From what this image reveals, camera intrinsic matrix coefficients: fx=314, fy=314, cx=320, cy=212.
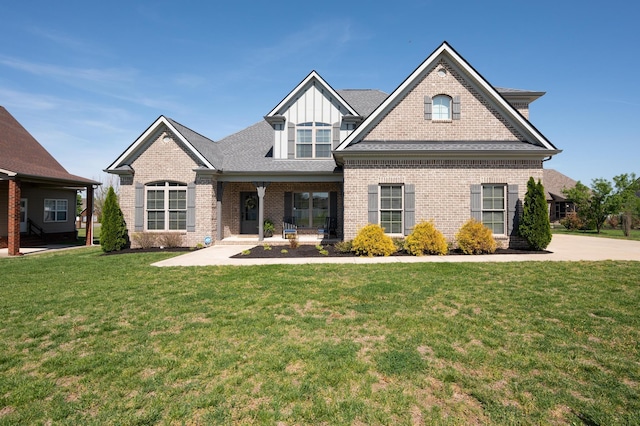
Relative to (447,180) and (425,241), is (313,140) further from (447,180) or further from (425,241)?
(425,241)

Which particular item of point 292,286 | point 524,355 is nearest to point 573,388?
point 524,355

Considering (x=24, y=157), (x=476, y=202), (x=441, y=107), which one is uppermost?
(x=441, y=107)

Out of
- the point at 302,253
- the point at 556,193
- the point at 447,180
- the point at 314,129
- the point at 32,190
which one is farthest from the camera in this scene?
the point at 556,193

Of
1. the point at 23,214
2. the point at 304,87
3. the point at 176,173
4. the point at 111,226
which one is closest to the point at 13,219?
the point at 111,226

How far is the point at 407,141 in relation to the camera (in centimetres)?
1327

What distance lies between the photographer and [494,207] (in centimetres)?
1298

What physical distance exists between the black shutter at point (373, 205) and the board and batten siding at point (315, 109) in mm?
4304

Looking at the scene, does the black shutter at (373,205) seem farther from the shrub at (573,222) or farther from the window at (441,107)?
the shrub at (573,222)

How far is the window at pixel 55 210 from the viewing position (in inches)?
786

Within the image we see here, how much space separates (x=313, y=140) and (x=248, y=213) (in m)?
5.55

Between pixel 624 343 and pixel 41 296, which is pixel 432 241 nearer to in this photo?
pixel 624 343

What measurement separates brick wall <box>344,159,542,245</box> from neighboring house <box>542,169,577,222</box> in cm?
2402

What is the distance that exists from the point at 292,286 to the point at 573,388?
5.16 meters

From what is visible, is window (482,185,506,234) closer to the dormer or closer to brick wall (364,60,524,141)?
brick wall (364,60,524,141)
